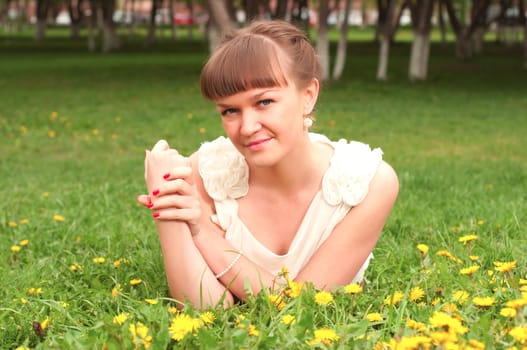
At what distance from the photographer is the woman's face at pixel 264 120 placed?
9.40ft

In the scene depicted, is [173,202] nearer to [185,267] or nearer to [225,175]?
[185,267]

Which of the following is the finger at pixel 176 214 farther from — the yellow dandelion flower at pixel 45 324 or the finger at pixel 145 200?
the yellow dandelion flower at pixel 45 324

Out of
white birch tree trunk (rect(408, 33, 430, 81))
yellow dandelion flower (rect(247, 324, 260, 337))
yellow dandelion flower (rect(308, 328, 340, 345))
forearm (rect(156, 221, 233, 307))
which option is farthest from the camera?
white birch tree trunk (rect(408, 33, 430, 81))

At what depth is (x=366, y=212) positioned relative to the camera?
313cm

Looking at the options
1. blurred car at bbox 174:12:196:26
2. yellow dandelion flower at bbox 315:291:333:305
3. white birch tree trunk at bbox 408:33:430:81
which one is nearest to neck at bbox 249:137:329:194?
yellow dandelion flower at bbox 315:291:333:305

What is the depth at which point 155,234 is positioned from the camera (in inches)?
180

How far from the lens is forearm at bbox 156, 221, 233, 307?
3.01 meters

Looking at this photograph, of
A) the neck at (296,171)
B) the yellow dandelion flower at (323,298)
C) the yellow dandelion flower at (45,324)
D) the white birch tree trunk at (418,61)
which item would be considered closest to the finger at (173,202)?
the neck at (296,171)

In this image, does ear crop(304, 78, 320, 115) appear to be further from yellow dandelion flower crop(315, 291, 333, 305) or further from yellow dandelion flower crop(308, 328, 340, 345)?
yellow dandelion flower crop(308, 328, 340, 345)

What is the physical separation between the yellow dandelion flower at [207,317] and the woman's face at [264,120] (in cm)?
59

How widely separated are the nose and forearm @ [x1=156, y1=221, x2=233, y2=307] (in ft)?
1.45

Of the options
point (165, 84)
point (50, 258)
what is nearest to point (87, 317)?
point (50, 258)

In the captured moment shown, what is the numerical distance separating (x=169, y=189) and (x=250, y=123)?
385 mm

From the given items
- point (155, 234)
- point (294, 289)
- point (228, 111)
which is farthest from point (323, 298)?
point (155, 234)
